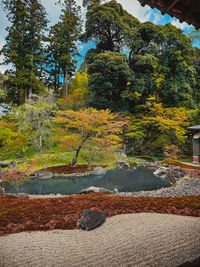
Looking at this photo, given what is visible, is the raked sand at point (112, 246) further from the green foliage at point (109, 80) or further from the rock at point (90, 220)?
the green foliage at point (109, 80)

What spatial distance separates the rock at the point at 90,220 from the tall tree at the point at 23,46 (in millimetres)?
15548

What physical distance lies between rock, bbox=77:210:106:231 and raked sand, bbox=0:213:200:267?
0.07 metres

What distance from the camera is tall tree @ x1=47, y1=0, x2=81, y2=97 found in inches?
712

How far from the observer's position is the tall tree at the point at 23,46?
1498 centimetres

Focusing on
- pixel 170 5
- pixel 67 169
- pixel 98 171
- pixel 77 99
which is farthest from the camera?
pixel 77 99

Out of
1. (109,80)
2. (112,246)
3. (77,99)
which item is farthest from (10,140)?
(112,246)

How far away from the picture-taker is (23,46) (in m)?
15.9

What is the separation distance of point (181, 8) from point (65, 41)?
784 inches

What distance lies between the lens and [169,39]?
15156 millimetres

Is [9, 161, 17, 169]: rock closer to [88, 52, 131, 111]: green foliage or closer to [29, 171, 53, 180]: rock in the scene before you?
[29, 171, 53, 180]: rock

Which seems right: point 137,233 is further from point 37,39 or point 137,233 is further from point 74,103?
point 37,39

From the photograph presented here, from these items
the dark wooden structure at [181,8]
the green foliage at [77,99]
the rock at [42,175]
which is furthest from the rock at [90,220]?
the green foliage at [77,99]

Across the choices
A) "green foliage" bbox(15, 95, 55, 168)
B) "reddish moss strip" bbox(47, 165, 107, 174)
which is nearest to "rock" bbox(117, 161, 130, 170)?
"reddish moss strip" bbox(47, 165, 107, 174)

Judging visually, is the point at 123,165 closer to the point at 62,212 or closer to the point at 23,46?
the point at 62,212
